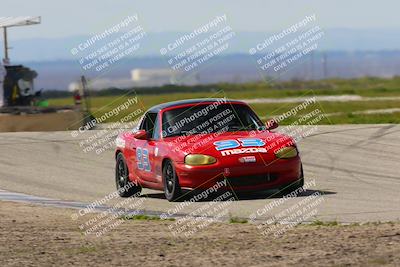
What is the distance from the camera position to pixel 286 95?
2840 inches

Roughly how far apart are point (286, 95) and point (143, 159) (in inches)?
2262

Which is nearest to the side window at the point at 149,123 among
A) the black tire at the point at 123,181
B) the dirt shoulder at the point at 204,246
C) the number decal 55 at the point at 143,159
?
the number decal 55 at the point at 143,159

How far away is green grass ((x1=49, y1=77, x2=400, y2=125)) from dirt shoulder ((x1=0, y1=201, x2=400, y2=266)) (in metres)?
9.23

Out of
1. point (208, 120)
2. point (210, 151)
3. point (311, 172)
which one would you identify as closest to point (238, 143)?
point (210, 151)

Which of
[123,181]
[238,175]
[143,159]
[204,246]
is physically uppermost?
[204,246]

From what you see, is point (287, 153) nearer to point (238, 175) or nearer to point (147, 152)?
point (238, 175)

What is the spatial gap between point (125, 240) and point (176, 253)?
3.49ft

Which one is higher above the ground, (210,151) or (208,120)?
(208,120)

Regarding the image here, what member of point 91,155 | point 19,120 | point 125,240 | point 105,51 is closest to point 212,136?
point 125,240

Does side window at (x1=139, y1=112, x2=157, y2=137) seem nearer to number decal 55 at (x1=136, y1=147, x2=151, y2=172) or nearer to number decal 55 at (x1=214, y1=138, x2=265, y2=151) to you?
number decal 55 at (x1=136, y1=147, x2=151, y2=172)

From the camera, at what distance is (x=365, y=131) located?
24219mm

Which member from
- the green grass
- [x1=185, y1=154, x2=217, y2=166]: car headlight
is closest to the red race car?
[x1=185, y1=154, x2=217, y2=166]: car headlight

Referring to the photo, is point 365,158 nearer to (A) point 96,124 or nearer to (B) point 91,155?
(B) point 91,155

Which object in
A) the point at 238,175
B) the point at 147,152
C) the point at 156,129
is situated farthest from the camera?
the point at 156,129
